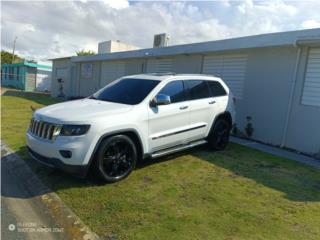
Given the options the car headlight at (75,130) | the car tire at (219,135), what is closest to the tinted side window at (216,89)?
the car tire at (219,135)

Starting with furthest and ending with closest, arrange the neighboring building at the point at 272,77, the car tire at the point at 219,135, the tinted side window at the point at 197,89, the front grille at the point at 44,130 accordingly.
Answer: the neighboring building at the point at 272,77 < the car tire at the point at 219,135 < the tinted side window at the point at 197,89 < the front grille at the point at 44,130

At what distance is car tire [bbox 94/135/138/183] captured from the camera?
4.93 metres

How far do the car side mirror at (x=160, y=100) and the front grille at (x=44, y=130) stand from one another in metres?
1.79

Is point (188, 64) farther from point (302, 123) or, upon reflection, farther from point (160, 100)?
point (160, 100)

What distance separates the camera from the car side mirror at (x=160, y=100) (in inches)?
224

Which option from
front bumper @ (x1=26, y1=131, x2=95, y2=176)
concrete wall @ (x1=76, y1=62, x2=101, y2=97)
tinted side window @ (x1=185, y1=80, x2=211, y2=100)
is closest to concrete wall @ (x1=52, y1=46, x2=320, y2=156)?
tinted side window @ (x1=185, y1=80, x2=211, y2=100)

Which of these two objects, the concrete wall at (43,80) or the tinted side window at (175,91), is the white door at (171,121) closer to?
the tinted side window at (175,91)

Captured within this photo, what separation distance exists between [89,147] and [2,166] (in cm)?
266

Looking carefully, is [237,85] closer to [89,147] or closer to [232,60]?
[232,60]

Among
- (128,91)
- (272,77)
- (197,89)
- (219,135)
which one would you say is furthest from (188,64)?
(128,91)

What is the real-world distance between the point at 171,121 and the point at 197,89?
4.43ft

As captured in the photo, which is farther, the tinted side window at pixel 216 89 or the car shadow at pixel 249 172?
the tinted side window at pixel 216 89

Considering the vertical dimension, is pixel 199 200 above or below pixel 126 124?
below

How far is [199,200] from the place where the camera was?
470 cm
